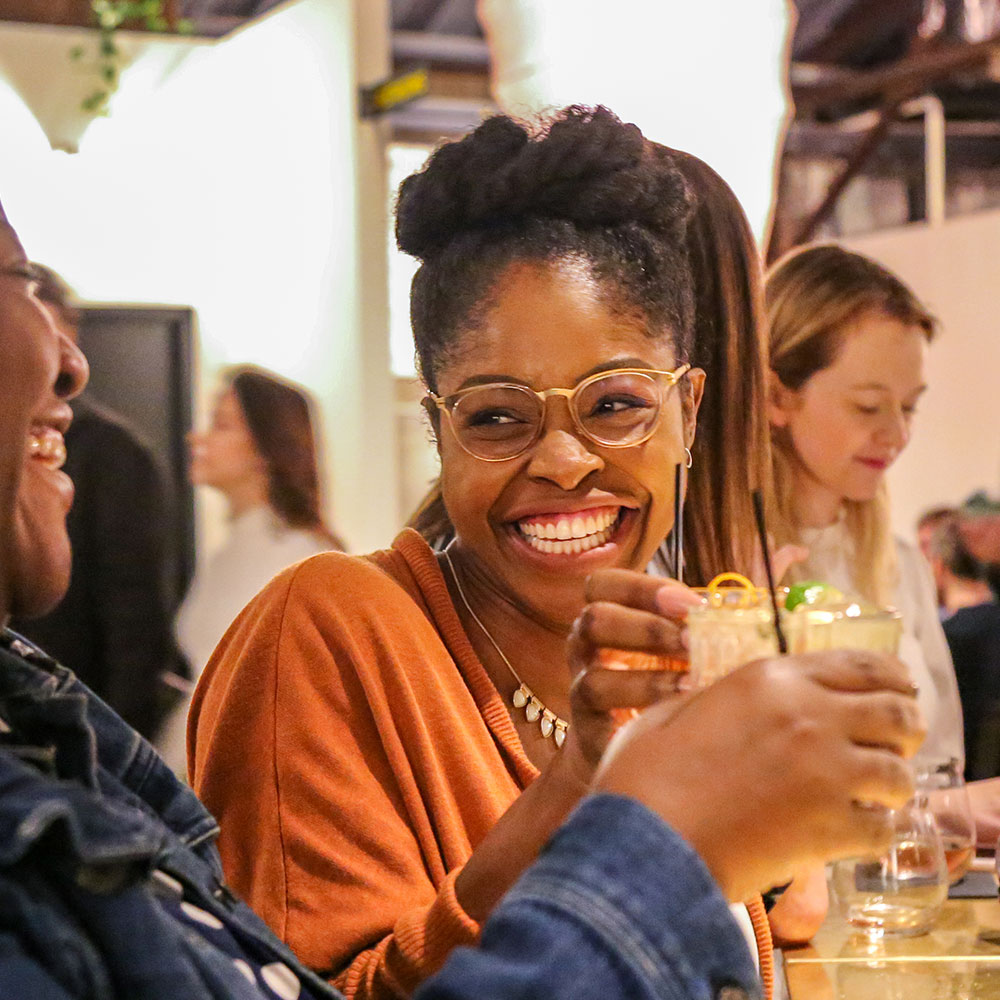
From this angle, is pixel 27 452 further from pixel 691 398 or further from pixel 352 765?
pixel 691 398

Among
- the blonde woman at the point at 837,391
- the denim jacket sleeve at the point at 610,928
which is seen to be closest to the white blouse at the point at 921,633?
the blonde woman at the point at 837,391

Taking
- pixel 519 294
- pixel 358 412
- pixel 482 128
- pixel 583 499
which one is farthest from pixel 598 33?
pixel 358 412

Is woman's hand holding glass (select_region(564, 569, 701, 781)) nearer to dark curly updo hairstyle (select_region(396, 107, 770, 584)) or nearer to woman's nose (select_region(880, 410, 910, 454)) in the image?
dark curly updo hairstyle (select_region(396, 107, 770, 584))

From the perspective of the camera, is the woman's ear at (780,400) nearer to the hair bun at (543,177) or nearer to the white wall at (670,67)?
the white wall at (670,67)

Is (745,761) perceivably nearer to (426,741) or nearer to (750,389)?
(426,741)

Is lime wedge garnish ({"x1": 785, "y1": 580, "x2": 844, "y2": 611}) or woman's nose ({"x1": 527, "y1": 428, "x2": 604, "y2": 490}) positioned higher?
woman's nose ({"x1": 527, "y1": 428, "x2": 604, "y2": 490})

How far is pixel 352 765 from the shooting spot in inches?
57.2

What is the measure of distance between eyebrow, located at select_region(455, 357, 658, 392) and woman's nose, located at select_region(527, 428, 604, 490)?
0.20 ft

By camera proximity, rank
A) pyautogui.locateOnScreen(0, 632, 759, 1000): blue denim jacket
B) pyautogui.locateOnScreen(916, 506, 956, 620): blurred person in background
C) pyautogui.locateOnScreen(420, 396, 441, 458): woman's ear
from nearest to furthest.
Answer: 1. pyautogui.locateOnScreen(0, 632, 759, 1000): blue denim jacket
2. pyautogui.locateOnScreen(420, 396, 441, 458): woman's ear
3. pyautogui.locateOnScreen(916, 506, 956, 620): blurred person in background

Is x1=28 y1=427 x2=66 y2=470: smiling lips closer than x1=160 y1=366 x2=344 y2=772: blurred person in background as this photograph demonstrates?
Yes

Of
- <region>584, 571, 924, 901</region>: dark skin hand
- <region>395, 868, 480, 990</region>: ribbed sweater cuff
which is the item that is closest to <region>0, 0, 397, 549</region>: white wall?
<region>395, 868, 480, 990</region>: ribbed sweater cuff

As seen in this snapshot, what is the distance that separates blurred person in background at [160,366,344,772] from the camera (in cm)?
443

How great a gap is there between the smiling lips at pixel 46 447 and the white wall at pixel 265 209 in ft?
14.9

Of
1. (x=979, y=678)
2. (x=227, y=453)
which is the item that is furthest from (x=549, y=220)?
(x=227, y=453)
